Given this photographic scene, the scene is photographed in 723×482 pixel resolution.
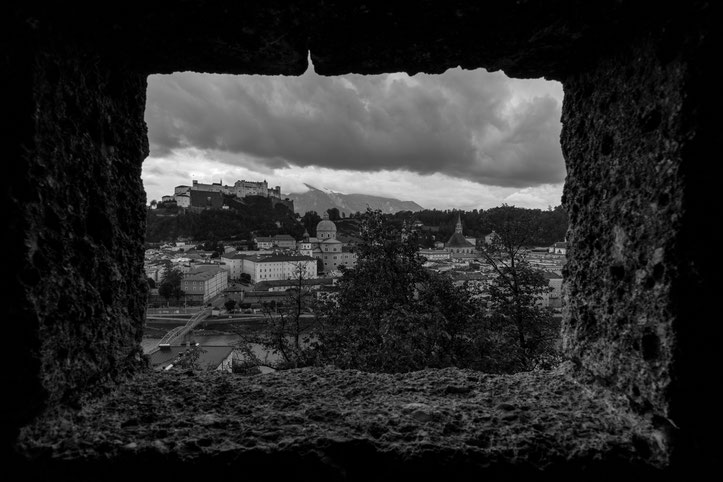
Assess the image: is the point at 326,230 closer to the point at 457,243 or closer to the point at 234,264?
the point at 234,264

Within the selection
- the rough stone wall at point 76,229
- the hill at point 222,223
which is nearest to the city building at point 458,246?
the rough stone wall at point 76,229

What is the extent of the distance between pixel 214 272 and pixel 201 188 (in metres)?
53.5

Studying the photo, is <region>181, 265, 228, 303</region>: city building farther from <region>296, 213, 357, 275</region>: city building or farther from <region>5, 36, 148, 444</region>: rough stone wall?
<region>5, 36, 148, 444</region>: rough stone wall

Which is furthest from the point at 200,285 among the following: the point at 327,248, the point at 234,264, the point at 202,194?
the point at 202,194

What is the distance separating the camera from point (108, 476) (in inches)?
43.4

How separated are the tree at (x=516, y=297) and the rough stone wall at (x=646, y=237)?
5.64 m

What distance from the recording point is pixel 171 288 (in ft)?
114

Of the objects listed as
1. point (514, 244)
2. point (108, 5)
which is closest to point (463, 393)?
point (108, 5)

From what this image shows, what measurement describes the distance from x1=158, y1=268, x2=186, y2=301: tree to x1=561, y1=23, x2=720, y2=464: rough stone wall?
37.1m

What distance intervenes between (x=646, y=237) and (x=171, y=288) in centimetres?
3829

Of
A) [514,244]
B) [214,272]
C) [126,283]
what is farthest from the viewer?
[214,272]

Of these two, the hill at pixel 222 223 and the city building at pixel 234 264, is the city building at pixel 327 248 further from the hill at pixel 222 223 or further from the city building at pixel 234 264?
the hill at pixel 222 223

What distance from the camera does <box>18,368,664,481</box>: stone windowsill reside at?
112cm

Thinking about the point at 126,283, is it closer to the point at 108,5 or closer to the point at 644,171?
the point at 108,5
